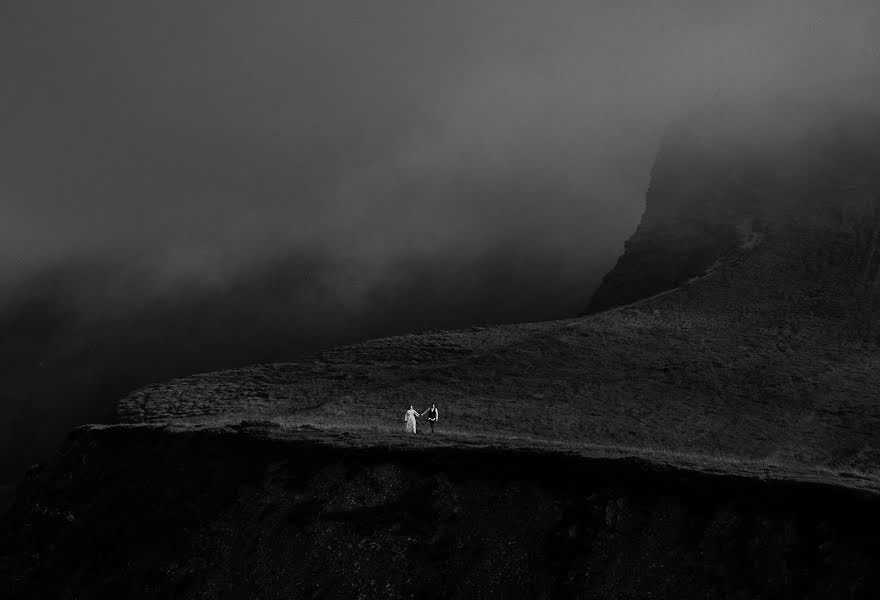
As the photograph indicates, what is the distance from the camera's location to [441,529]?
16234 mm

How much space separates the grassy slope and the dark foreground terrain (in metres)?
3.46

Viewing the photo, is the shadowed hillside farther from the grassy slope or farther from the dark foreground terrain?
the dark foreground terrain

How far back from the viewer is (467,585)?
1502 cm

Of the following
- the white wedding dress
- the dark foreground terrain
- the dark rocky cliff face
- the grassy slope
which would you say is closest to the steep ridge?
the dark foreground terrain

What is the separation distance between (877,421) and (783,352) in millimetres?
8484

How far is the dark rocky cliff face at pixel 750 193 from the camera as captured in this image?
2076 inches

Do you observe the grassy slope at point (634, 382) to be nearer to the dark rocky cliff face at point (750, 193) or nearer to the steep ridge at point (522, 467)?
the steep ridge at point (522, 467)

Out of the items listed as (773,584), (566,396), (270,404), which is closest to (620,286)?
(566,396)

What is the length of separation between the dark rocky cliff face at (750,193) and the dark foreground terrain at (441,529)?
113 ft

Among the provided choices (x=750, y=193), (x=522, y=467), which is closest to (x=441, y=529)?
(x=522, y=467)

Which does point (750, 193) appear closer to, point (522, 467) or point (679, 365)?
point (679, 365)

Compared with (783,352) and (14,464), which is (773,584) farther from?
(14,464)

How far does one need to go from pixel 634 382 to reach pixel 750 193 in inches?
1513

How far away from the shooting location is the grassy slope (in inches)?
997
